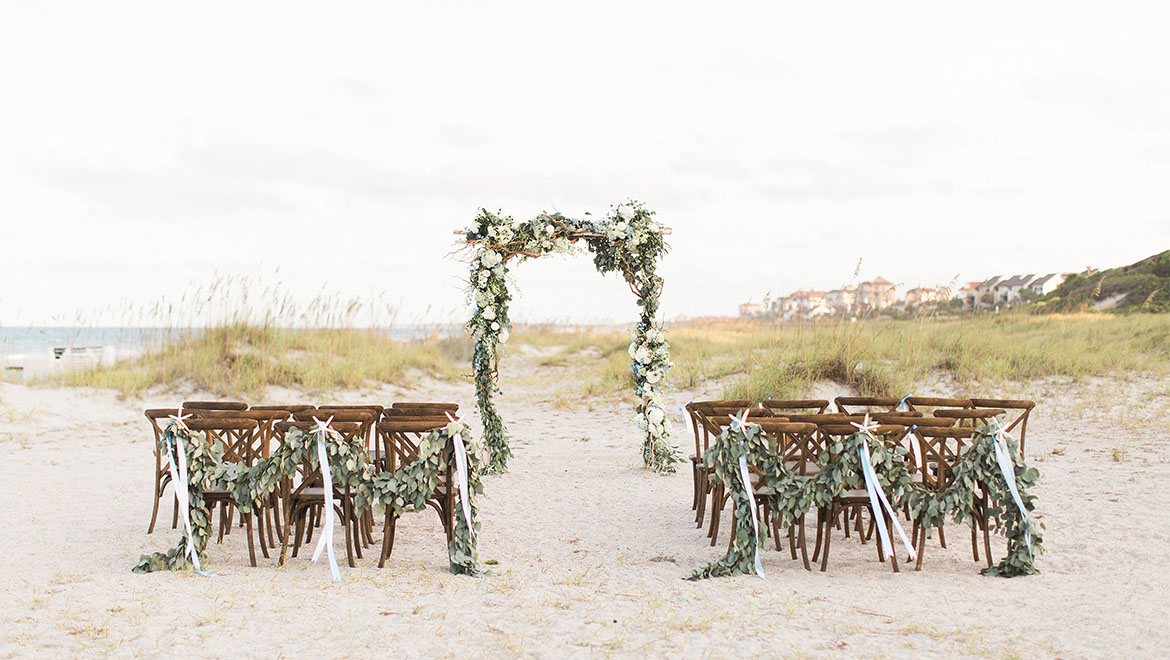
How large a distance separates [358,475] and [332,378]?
982 cm

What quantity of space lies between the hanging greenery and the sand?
832 mm

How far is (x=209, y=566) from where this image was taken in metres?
4.62

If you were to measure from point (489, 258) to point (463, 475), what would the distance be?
11.7 feet

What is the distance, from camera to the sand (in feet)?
11.3

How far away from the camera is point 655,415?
309 inches

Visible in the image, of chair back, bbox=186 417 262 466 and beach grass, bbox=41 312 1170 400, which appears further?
beach grass, bbox=41 312 1170 400

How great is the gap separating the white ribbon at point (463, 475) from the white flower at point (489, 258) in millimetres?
3394

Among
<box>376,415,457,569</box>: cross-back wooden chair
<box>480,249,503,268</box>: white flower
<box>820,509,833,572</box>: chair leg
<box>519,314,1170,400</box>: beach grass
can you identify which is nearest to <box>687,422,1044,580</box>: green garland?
<box>820,509,833,572</box>: chair leg

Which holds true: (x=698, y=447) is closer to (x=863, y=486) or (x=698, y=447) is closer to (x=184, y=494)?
(x=863, y=486)

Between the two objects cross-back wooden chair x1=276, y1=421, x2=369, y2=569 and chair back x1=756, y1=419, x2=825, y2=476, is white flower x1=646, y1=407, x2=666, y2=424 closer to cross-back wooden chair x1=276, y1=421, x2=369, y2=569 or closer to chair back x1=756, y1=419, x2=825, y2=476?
chair back x1=756, y1=419, x2=825, y2=476

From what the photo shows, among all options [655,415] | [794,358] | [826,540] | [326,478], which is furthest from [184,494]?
[794,358]

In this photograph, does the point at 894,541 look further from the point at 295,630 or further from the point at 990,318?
the point at 990,318

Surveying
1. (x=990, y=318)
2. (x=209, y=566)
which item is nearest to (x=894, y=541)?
(x=209, y=566)

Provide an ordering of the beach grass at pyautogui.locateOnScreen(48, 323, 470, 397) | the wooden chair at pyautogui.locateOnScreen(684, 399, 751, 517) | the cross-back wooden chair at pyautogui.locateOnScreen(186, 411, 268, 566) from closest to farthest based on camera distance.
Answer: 1. the cross-back wooden chair at pyautogui.locateOnScreen(186, 411, 268, 566)
2. the wooden chair at pyautogui.locateOnScreen(684, 399, 751, 517)
3. the beach grass at pyautogui.locateOnScreen(48, 323, 470, 397)
